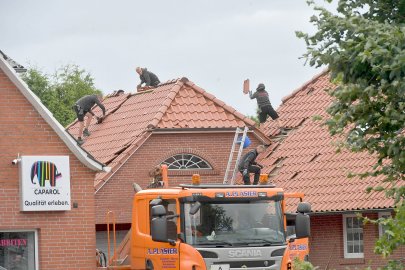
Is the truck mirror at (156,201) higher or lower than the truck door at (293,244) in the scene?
higher

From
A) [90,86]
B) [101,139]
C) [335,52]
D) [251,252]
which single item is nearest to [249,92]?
[101,139]

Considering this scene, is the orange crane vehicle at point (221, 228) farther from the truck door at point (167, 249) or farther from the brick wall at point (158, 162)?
the brick wall at point (158, 162)

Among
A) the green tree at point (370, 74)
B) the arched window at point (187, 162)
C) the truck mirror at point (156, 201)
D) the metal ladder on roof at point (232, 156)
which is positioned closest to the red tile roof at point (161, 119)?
the metal ladder on roof at point (232, 156)

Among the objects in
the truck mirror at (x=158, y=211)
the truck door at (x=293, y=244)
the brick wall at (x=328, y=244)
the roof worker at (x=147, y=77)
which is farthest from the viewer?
the roof worker at (x=147, y=77)

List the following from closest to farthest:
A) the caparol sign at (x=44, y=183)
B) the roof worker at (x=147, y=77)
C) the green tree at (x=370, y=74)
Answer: the green tree at (x=370, y=74) → the caparol sign at (x=44, y=183) → the roof worker at (x=147, y=77)

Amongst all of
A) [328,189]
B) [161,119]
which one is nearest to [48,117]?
[161,119]

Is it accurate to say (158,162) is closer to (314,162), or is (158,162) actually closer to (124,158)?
(124,158)

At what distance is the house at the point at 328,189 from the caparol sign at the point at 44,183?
306 inches

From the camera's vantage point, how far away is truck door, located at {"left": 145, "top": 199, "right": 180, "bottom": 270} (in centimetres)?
2191

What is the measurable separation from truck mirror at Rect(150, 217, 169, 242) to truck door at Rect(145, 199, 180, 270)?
0.65 feet

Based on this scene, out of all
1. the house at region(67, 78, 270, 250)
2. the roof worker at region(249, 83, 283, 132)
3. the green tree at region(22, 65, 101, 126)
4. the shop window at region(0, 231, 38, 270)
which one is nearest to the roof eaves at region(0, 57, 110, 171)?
the shop window at region(0, 231, 38, 270)

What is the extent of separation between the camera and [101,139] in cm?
4112

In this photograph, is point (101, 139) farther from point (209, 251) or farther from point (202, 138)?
point (209, 251)

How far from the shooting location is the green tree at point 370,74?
1507 cm
